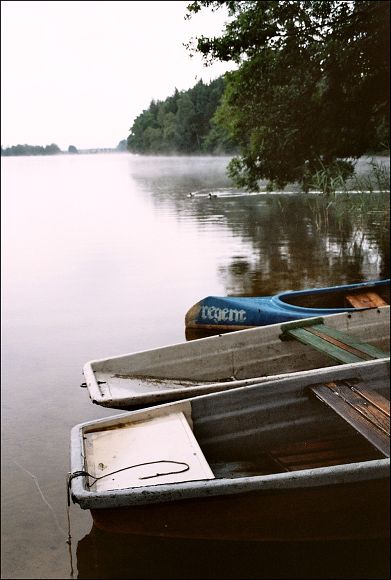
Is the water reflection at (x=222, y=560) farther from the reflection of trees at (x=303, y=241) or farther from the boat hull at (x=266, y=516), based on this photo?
the reflection of trees at (x=303, y=241)

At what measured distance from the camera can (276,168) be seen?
10438 millimetres

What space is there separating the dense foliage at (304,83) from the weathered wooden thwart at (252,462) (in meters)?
3.59

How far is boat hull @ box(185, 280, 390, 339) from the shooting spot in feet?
16.9

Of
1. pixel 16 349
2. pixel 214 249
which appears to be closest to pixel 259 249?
pixel 214 249

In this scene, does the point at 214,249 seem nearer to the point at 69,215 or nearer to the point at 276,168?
the point at 276,168

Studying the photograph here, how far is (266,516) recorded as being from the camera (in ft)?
8.16

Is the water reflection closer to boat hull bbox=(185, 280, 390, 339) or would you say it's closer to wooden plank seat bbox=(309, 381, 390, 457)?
wooden plank seat bbox=(309, 381, 390, 457)

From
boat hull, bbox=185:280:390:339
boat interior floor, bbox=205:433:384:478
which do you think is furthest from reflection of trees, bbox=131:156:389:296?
boat interior floor, bbox=205:433:384:478

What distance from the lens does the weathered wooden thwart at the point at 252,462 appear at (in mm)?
2367

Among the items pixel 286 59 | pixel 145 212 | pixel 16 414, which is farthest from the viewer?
pixel 145 212

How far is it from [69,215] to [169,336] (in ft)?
43.4

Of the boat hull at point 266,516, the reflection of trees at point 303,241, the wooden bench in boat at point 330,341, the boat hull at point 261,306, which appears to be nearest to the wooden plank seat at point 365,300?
the boat hull at point 261,306

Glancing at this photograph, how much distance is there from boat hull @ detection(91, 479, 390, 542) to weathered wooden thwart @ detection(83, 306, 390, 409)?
1229 mm

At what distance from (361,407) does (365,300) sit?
104 inches
